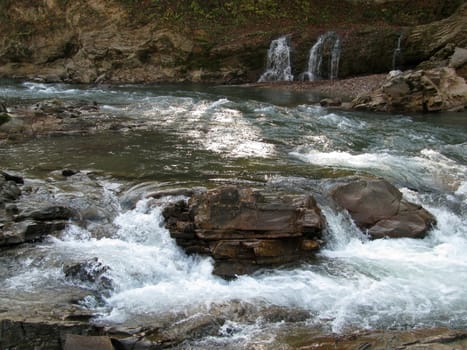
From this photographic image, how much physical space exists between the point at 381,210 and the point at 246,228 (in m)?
2.95

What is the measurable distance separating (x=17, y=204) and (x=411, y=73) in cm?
1639

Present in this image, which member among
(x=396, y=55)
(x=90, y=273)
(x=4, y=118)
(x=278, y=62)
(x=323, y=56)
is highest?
(x=396, y=55)

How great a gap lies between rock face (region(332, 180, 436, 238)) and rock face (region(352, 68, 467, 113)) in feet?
35.0

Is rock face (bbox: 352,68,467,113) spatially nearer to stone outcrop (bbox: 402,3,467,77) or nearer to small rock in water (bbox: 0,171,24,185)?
stone outcrop (bbox: 402,3,467,77)

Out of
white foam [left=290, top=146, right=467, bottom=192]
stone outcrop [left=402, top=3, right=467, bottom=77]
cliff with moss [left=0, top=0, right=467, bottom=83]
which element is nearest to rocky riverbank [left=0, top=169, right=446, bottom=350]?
white foam [left=290, top=146, right=467, bottom=192]

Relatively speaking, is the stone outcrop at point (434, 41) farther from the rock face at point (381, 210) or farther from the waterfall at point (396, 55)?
the rock face at point (381, 210)

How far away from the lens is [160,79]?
3062 cm

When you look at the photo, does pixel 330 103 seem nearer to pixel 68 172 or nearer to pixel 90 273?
pixel 68 172

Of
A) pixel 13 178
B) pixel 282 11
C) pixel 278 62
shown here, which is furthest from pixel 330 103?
pixel 13 178

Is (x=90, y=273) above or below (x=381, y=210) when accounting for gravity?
below

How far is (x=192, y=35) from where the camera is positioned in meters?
31.1

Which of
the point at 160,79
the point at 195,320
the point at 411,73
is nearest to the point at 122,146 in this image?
the point at 195,320

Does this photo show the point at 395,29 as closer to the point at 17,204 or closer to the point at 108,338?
the point at 17,204

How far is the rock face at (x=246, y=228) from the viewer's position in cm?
869
